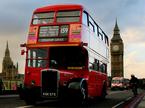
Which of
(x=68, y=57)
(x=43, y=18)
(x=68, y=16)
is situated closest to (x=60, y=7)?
(x=68, y=16)

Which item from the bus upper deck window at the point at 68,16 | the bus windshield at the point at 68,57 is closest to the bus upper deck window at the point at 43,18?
the bus upper deck window at the point at 68,16

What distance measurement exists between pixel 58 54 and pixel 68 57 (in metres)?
0.50

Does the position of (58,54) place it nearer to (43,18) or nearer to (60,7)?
(43,18)

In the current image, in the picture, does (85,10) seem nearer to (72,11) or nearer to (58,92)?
(72,11)

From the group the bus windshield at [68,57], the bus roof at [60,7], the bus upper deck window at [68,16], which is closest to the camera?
the bus windshield at [68,57]

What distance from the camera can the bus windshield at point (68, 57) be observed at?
2242 centimetres

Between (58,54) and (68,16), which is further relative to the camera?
(68,16)

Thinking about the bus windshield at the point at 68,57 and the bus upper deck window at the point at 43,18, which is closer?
the bus windshield at the point at 68,57

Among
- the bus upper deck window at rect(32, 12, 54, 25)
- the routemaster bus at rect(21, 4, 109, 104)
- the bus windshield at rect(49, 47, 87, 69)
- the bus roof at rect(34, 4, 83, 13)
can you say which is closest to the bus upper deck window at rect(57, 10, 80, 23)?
the routemaster bus at rect(21, 4, 109, 104)

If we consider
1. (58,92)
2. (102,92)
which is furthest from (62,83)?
(102,92)

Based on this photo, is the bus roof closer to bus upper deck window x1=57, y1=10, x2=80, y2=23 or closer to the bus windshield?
bus upper deck window x1=57, y1=10, x2=80, y2=23

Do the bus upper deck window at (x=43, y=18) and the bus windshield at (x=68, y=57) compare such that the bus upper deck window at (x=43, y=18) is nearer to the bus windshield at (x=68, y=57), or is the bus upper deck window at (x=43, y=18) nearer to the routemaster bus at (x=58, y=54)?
the routemaster bus at (x=58, y=54)

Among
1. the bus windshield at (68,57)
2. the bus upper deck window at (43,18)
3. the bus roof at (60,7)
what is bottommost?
the bus windshield at (68,57)

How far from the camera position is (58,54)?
22516mm
